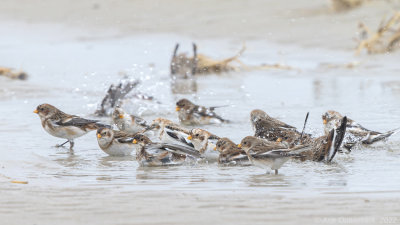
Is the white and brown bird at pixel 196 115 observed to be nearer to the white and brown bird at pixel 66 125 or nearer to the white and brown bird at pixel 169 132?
the white and brown bird at pixel 169 132

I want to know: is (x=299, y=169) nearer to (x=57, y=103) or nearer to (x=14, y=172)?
(x=14, y=172)

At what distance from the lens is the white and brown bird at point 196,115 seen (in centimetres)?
1080

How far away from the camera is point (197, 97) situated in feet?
42.6

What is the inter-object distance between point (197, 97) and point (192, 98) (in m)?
0.10

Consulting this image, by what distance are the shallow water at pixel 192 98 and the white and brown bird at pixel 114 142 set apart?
0.13m

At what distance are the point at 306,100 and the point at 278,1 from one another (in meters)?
8.97

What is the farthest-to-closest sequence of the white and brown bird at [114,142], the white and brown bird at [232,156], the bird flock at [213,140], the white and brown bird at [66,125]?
the white and brown bird at [66,125], the white and brown bird at [114,142], the white and brown bird at [232,156], the bird flock at [213,140]

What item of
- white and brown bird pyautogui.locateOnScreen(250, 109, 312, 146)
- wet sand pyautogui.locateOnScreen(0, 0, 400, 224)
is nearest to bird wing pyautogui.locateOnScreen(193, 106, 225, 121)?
wet sand pyautogui.locateOnScreen(0, 0, 400, 224)

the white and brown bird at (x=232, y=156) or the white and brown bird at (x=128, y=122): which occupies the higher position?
the white and brown bird at (x=128, y=122)

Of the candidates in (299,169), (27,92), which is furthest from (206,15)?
(299,169)

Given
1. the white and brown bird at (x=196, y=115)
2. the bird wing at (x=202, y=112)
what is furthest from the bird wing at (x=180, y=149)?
the bird wing at (x=202, y=112)

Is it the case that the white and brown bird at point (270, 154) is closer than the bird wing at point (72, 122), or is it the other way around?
the white and brown bird at point (270, 154)

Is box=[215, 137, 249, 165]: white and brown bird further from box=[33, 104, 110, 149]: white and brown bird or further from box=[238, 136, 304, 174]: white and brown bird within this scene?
box=[33, 104, 110, 149]: white and brown bird

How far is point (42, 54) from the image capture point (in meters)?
19.1
